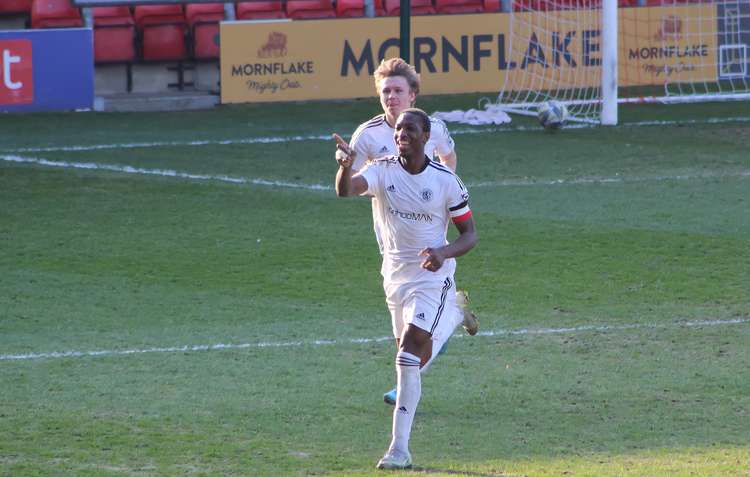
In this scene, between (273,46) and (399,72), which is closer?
(399,72)

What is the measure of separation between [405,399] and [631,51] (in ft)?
51.4

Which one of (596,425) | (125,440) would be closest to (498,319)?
(596,425)

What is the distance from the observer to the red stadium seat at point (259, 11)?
66.8ft

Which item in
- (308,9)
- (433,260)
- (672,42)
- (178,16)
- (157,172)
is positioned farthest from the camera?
(672,42)

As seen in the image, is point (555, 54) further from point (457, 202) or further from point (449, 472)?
point (449, 472)

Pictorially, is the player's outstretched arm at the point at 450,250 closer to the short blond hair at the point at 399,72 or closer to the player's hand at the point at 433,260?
the player's hand at the point at 433,260

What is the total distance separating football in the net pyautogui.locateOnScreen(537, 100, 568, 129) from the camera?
1647cm

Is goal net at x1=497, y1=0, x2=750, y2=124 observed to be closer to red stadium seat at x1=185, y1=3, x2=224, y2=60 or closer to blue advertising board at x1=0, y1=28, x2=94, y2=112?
red stadium seat at x1=185, y1=3, x2=224, y2=60

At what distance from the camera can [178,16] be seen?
20422mm

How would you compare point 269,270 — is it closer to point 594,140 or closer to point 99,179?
point 99,179

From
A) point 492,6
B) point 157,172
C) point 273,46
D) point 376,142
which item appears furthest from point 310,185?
point 492,6

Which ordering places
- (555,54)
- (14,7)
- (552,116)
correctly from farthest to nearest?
(555,54) < (14,7) < (552,116)

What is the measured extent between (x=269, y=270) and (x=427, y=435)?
376cm

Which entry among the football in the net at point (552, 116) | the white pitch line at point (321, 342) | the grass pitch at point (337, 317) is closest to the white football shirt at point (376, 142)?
the grass pitch at point (337, 317)
